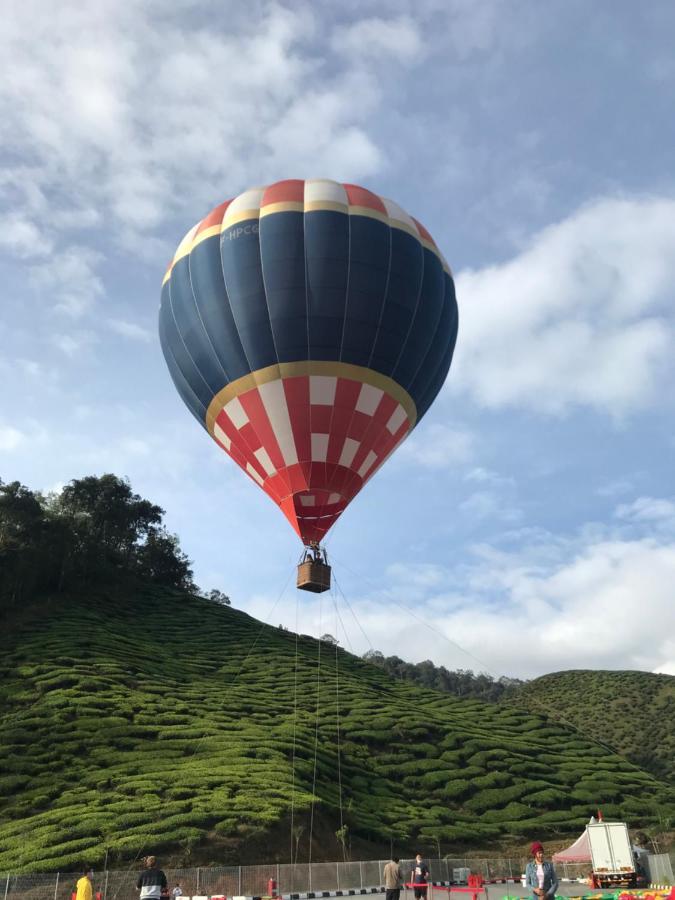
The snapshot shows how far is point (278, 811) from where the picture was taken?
28.3 m

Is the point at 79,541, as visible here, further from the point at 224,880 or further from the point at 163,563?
the point at 224,880

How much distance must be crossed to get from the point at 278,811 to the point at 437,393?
16.9m

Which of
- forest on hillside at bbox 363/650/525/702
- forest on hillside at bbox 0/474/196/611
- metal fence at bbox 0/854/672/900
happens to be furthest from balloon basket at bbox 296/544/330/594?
forest on hillside at bbox 363/650/525/702

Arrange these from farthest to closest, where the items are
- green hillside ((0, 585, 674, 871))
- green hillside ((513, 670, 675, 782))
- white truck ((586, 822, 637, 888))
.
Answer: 1. green hillside ((513, 670, 675, 782))
2. green hillside ((0, 585, 674, 871))
3. white truck ((586, 822, 637, 888))

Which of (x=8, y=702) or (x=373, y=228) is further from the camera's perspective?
(x=8, y=702)

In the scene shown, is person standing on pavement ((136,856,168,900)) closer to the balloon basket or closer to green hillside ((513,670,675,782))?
the balloon basket

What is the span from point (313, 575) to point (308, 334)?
775 centimetres

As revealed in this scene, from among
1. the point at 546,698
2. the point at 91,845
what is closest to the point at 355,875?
the point at 91,845

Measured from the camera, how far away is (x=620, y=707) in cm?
9475

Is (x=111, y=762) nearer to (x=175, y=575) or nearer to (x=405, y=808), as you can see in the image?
(x=405, y=808)

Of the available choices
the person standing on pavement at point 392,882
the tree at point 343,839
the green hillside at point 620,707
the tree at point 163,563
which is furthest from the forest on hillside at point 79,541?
the person standing on pavement at point 392,882

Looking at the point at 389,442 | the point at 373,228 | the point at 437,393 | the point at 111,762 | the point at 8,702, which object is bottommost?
the point at 111,762

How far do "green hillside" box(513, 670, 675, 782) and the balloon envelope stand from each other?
5874 cm

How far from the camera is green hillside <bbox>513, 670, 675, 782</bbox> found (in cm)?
7863
